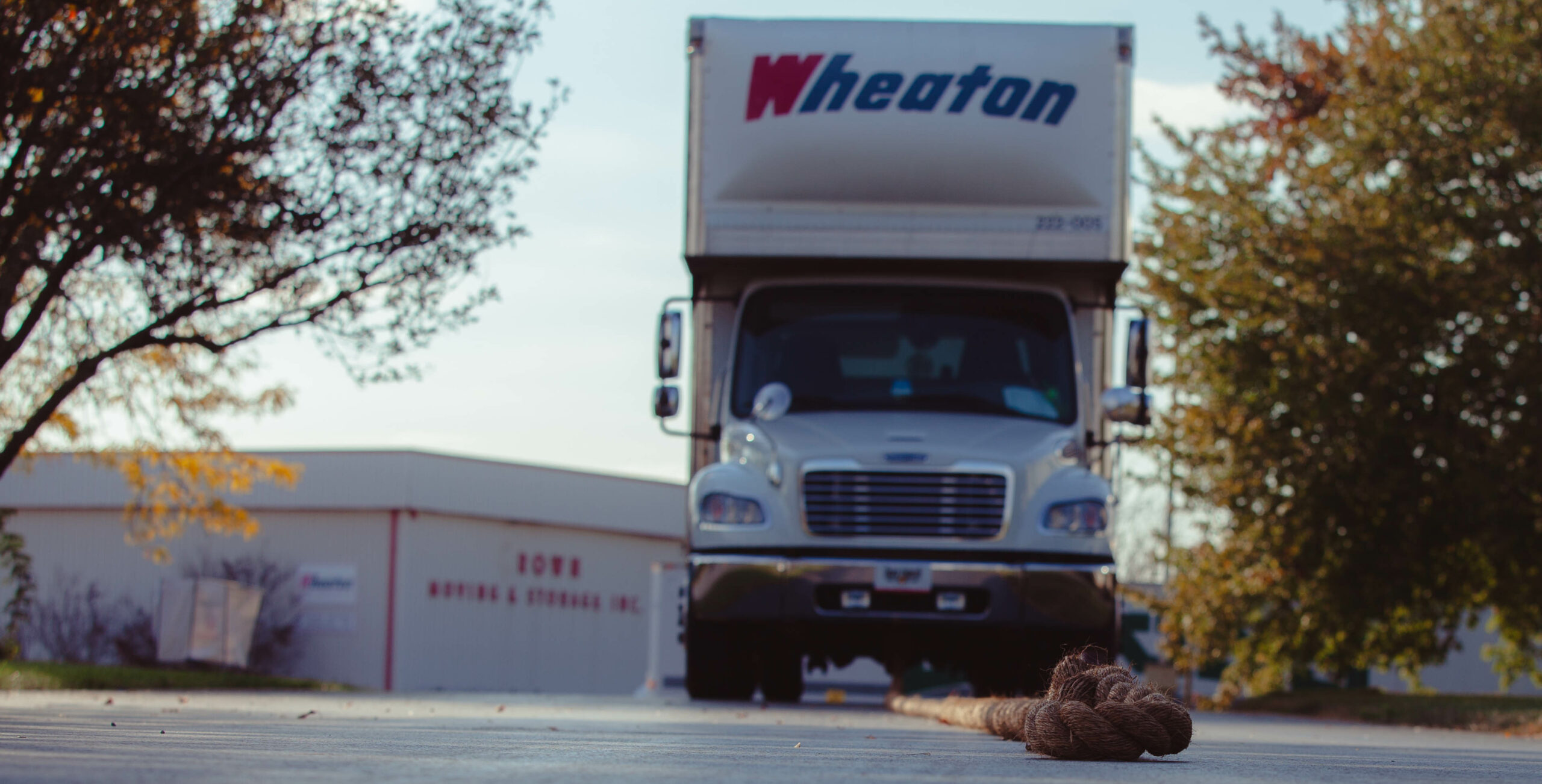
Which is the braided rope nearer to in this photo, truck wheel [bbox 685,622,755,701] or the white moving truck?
the white moving truck

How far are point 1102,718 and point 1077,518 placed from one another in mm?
5084

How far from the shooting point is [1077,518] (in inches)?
451

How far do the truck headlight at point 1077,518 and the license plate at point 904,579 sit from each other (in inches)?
31.3

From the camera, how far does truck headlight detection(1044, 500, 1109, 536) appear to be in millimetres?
11430

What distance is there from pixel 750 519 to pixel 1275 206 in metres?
11.9

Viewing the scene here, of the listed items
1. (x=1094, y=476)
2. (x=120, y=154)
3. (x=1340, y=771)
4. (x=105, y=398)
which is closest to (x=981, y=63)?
(x=1094, y=476)

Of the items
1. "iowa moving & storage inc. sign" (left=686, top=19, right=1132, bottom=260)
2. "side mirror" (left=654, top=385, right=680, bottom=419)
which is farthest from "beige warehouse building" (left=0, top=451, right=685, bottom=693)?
"iowa moving & storage inc. sign" (left=686, top=19, right=1132, bottom=260)

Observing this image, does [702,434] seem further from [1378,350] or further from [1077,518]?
A: [1378,350]

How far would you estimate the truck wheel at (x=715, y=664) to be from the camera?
12375 millimetres

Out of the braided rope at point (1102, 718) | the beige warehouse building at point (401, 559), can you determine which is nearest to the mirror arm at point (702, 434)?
the braided rope at point (1102, 718)

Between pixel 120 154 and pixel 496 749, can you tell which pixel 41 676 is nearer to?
pixel 120 154

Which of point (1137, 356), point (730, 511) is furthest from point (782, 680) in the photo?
point (1137, 356)

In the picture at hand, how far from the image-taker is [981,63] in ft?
39.8

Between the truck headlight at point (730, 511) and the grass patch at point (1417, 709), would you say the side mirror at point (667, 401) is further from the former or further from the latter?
the grass patch at point (1417, 709)
